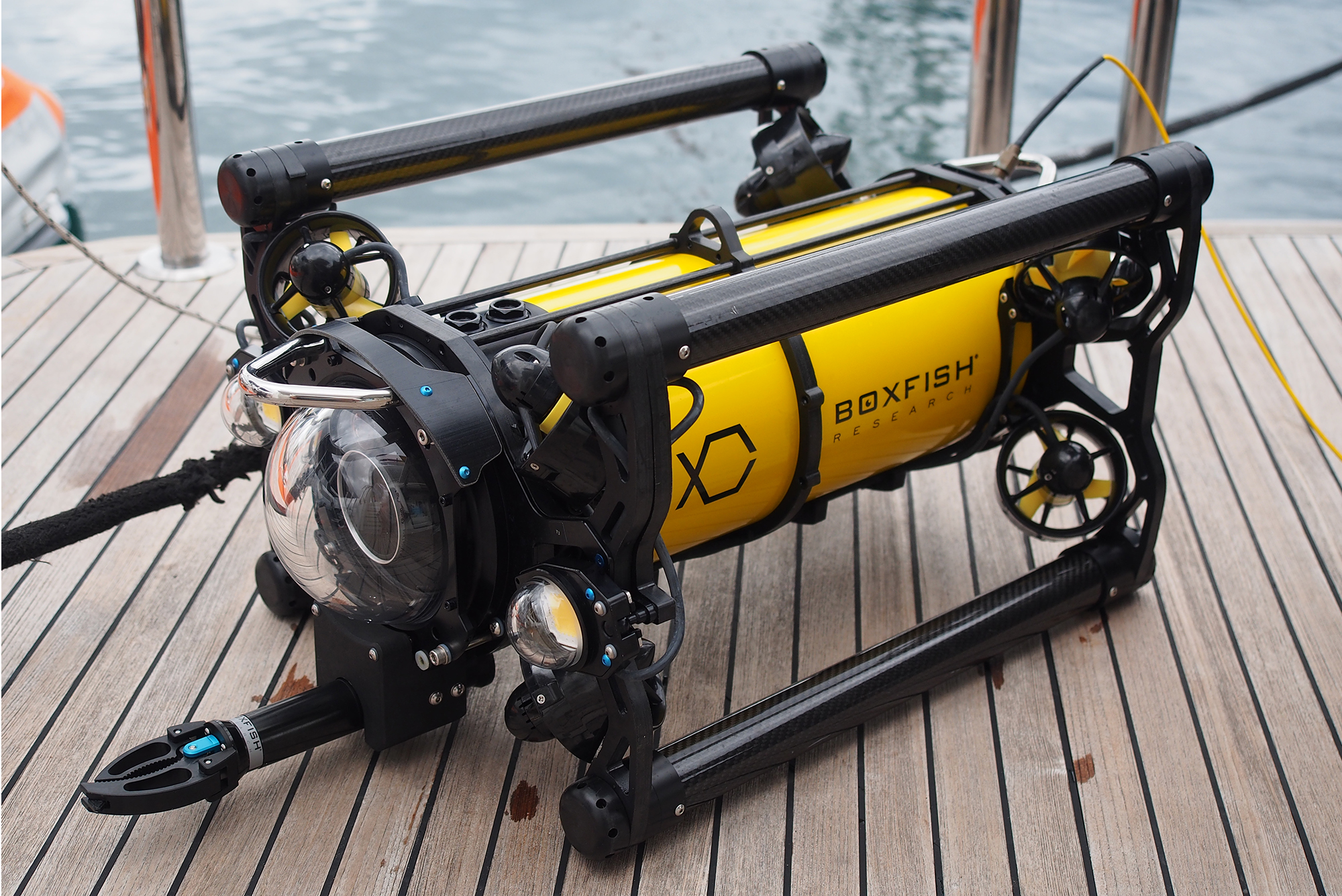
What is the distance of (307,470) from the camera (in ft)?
5.20

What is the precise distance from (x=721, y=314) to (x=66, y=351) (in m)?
2.26

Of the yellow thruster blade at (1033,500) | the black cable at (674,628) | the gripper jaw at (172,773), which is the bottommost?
the yellow thruster blade at (1033,500)

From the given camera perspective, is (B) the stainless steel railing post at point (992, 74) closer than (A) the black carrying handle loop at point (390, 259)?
No

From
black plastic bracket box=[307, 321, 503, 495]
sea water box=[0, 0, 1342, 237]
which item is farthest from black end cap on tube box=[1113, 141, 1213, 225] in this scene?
sea water box=[0, 0, 1342, 237]

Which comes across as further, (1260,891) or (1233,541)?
A: (1233,541)

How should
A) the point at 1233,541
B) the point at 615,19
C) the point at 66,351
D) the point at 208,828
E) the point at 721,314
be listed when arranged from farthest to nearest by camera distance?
the point at 615,19 → the point at 66,351 → the point at 1233,541 → the point at 208,828 → the point at 721,314

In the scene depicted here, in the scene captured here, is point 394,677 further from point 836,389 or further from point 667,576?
point 836,389

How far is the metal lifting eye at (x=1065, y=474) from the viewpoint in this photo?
206cm

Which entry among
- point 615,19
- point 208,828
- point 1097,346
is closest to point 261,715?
point 208,828

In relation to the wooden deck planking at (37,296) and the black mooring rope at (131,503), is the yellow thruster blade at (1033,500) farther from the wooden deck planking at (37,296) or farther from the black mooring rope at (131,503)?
the wooden deck planking at (37,296)

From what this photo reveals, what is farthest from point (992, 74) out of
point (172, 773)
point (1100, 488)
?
point (172, 773)

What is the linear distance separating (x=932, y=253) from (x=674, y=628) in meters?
0.57

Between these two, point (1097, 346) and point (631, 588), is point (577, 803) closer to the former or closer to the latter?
point (631, 588)

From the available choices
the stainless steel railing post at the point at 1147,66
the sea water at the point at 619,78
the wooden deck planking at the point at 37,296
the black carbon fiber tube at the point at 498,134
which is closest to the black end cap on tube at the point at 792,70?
the black carbon fiber tube at the point at 498,134
